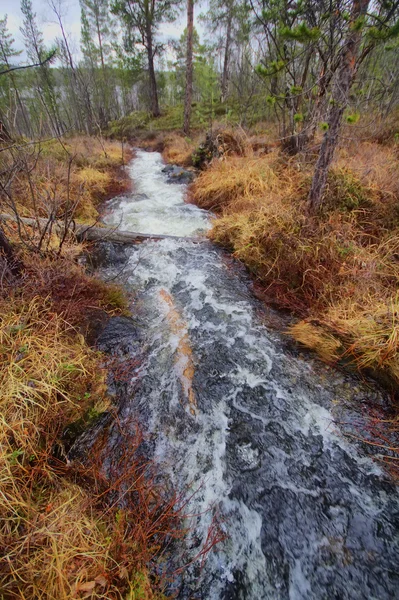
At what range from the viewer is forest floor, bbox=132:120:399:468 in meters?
2.56

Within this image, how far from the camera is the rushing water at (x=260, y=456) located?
4.97 ft

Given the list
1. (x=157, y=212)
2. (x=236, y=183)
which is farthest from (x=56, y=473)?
(x=236, y=183)

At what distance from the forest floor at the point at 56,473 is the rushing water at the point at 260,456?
0.31 m

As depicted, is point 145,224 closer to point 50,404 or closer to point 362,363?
point 50,404

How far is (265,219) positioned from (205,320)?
206cm

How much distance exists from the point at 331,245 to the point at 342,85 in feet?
6.02

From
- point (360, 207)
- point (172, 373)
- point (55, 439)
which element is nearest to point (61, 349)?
point (55, 439)

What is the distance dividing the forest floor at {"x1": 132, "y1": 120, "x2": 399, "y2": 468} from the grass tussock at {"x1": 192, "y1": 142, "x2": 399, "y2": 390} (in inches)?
0.5

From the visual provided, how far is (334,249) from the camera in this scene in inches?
136

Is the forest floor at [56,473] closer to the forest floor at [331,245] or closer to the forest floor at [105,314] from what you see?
the forest floor at [105,314]

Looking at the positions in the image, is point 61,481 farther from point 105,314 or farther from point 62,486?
point 105,314

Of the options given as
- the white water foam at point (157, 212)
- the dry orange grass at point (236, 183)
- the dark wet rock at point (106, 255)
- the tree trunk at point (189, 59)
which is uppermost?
the tree trunk at point (189, 59)

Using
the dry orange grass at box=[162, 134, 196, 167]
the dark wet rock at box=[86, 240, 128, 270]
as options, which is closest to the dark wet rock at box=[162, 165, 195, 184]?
the dry orange grass at box=[162, 134, 196, 167]

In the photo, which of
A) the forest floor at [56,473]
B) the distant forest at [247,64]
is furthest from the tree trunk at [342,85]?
the forest floor at [56,473]
